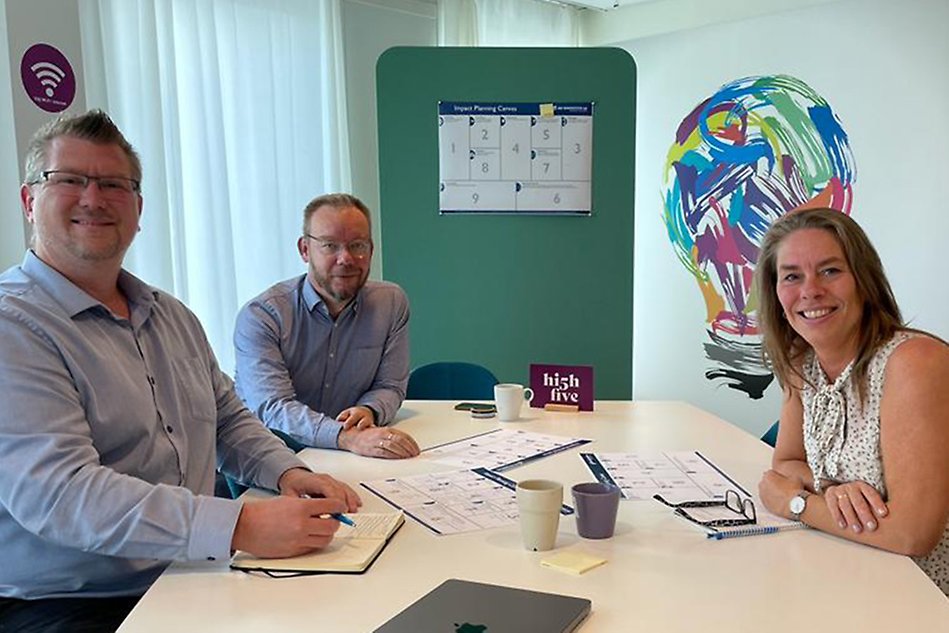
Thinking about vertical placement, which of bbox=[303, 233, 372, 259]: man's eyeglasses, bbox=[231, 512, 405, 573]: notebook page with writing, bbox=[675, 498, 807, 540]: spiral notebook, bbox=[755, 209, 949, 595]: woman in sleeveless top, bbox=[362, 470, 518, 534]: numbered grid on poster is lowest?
bbox=[362, 470, 518, 534]: numbered grid on poster

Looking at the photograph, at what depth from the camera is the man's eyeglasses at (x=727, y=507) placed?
1.34 meters

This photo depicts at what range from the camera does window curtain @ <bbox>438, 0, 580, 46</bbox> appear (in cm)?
466

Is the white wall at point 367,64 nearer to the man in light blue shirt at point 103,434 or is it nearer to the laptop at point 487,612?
Result: the man in light blue shirt at point 103,434

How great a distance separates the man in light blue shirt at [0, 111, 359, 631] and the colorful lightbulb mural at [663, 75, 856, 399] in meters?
3.46

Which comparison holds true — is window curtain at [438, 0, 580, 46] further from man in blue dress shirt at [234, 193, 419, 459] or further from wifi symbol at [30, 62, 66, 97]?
man in blue dress shirt at [234, 193, 419, 459]

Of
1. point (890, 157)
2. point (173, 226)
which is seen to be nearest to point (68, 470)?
point (173, 226)

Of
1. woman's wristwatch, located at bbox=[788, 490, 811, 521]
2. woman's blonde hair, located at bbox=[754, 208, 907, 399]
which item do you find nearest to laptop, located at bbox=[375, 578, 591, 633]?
woman's wristwatch, located at bbox=[788, 490, 811, 521]

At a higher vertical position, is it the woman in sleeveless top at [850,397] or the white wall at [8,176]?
the white wall at [8,176]

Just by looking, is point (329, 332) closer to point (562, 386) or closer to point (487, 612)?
point (562, 386)

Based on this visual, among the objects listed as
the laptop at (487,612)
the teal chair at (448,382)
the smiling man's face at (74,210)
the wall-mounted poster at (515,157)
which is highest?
the wall-mounted poster at (515,157)

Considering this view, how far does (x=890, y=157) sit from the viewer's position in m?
3.96

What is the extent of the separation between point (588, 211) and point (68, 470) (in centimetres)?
266

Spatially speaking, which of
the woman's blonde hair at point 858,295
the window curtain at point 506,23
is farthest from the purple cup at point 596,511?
the window curtain at point 506,23

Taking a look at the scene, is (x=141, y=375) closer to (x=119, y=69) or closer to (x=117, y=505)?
(x=117, y=505)
